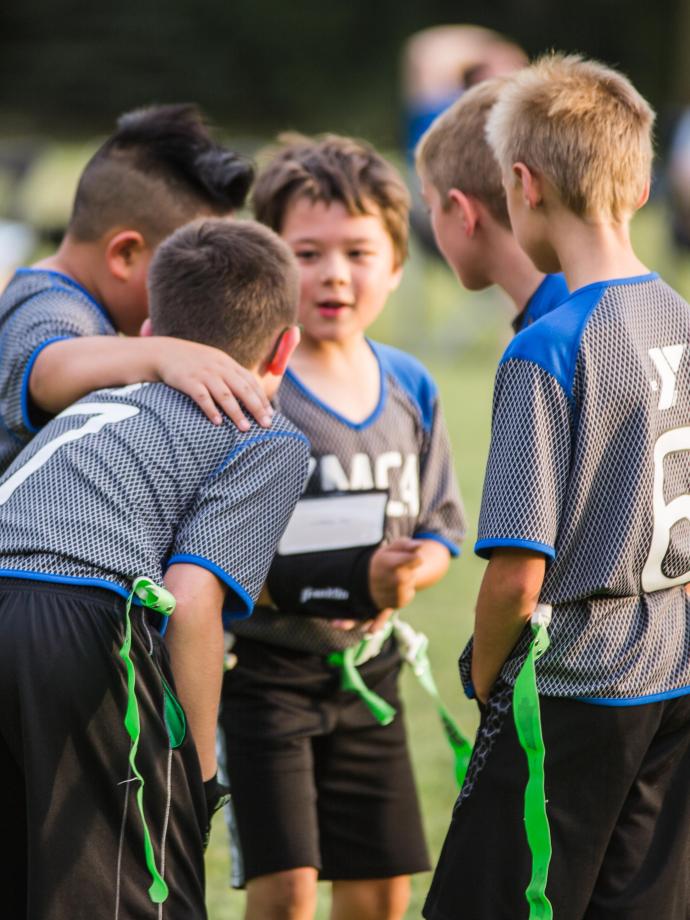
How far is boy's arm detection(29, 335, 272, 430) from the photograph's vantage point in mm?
2221

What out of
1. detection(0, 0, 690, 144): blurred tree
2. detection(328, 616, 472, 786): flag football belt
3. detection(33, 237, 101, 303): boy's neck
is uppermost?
detection(0, 0, 690, 144): blurred tree

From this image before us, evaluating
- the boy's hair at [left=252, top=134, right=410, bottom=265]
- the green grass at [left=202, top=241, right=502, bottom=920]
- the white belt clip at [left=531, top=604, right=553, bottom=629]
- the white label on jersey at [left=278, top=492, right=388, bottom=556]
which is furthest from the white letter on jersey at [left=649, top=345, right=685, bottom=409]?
the green grass at [left=202, top=241, right=502, bottom=920]

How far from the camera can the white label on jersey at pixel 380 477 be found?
110 inches

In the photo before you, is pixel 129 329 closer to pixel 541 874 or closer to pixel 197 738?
pixel 197 738

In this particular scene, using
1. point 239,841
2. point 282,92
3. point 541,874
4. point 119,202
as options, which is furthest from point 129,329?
point 282,92

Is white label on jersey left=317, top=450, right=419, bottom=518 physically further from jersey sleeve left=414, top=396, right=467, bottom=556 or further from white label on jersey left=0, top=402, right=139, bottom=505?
white label on jersey left=0, top=402, right=139, bottom=505

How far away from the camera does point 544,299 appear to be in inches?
99.1

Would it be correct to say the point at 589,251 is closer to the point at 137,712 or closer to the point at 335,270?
the point at 335,270

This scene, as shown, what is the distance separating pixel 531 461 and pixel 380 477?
2.70 feet

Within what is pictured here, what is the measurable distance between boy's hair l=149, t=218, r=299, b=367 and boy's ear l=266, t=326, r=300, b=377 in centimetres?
2

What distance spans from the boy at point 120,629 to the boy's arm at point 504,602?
1.20 ft

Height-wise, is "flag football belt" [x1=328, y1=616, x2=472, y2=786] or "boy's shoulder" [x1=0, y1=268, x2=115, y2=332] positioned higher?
"boy's shoulder" [x1=0, y1=268, x2=115, y2=332]

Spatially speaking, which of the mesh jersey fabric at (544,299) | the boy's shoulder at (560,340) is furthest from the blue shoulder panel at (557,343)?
Answer: the mesh jersey fabric at (544,299)

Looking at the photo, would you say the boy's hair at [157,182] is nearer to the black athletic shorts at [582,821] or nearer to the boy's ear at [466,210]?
the boy's ear at [466,210]
